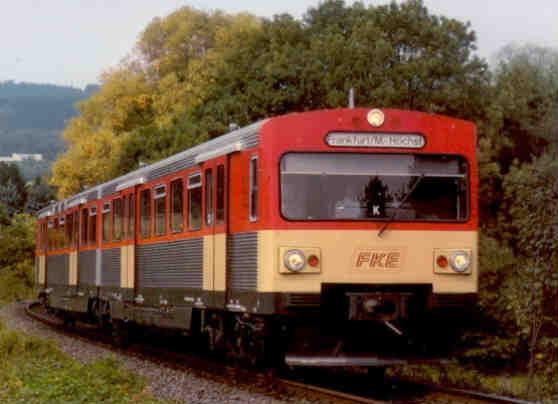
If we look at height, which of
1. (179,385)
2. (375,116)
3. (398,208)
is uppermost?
(375,116)

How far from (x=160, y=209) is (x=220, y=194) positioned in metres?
3.40

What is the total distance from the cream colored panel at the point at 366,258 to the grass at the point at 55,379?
1.97 meters

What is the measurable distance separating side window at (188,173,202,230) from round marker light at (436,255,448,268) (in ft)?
12.0

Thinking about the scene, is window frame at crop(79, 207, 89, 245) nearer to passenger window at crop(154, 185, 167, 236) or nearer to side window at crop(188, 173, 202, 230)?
passenger window at crop(154, 185, 167, 236)

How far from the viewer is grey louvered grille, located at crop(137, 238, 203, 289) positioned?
1516 centimetres

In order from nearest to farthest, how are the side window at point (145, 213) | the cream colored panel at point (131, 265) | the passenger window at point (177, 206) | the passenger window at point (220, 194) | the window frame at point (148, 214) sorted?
the passenger window at point (220, 194), the passenger window at point (177, 206), the window frame at point (148, 214), the side window at point (145, 213), the cream colored panel at point (131, 265)

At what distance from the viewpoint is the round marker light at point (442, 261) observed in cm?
1267

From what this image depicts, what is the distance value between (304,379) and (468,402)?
2.93 metres

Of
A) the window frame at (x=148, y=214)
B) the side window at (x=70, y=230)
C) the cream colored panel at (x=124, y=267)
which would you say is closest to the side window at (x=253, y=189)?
the window frame at (x=148, y=214)

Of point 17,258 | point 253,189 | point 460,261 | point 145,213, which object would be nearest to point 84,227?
point 145,213

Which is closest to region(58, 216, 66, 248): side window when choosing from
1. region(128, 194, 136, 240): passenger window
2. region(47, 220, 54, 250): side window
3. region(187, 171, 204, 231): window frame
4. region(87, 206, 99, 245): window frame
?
region(47, 220, 54, 250): side window

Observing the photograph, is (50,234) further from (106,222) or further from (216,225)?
(216,225)

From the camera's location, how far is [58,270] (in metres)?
27.7

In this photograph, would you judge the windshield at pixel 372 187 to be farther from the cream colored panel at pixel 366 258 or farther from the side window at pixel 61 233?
the side window at pixel 61 233
